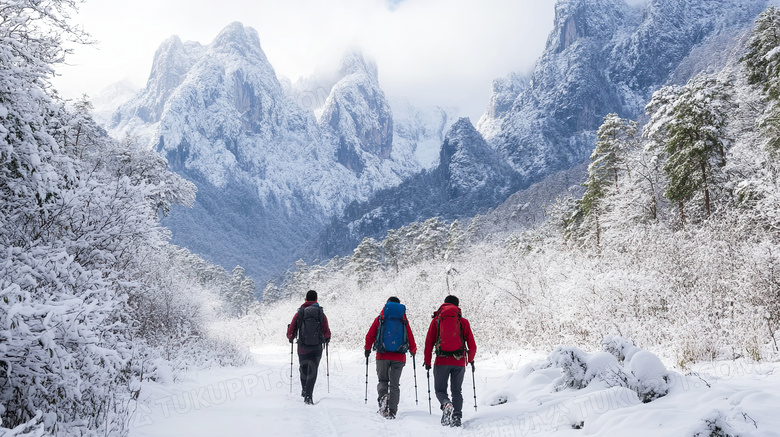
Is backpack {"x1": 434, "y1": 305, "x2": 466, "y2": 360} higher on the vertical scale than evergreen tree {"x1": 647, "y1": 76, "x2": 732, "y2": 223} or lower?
lower

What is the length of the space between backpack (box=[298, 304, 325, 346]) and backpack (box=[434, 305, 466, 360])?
8.46 ft

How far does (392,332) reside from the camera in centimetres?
710

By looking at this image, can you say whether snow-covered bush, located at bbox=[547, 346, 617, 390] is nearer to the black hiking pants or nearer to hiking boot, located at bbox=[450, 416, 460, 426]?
hiking boot, located at bbox=[450, 416, 460, 426]

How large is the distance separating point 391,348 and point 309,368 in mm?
1954

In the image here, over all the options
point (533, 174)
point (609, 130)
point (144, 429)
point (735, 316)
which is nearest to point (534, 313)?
point (735, 316)

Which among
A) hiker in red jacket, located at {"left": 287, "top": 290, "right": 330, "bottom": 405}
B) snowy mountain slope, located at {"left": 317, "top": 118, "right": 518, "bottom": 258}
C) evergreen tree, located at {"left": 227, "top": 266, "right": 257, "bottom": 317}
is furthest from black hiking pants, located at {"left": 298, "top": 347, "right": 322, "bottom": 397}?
snowy mountain slope, located at {"left": 317, "top": 118, "right": 518, "bottom": 258}

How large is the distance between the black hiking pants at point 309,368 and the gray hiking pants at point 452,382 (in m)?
2.52

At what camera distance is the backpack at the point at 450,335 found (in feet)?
21.0

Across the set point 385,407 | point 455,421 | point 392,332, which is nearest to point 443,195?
point 392,332

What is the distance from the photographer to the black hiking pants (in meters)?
7.80

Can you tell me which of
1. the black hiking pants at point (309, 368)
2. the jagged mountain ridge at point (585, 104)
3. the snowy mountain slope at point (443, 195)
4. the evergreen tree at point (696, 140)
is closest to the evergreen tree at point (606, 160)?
the evergreen tree at point (696, 140)

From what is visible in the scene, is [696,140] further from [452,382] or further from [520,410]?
[452,382]

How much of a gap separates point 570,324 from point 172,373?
1007cm

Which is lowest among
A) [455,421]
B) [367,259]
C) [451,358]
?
[455,421]
